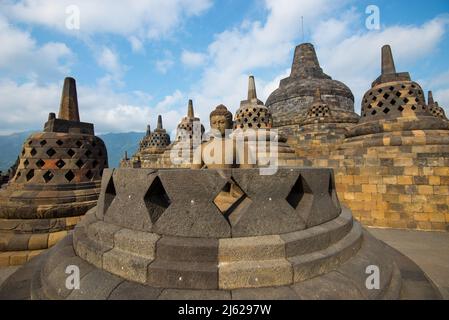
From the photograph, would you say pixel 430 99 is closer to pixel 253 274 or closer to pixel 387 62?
pixel 387 62

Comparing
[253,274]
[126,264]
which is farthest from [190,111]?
[253,274]

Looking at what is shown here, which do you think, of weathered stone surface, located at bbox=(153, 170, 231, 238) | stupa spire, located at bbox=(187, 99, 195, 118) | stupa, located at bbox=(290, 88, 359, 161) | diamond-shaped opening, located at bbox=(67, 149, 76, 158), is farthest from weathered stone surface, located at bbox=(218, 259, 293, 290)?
stupa spire, located at bbox=(187, 99, 195, 118)

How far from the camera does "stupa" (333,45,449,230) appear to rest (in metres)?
4.75

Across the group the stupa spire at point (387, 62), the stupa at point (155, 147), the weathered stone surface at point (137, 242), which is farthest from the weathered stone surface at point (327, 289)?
the stupa at point (155, 147)

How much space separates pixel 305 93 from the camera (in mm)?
22266

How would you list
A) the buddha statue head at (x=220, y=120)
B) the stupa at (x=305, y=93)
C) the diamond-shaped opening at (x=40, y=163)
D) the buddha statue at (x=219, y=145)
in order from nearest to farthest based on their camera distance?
the buddha statue at (x=219, y=145) → the buddha statue head at (x=220, y=120) → the diamond-shaped opening at (x=40, y=163) → the stupa at (x=305, y=93)

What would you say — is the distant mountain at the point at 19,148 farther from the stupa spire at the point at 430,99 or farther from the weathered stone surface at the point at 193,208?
the weathered stone surface at the point at 193,208

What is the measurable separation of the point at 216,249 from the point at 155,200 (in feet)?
2.39

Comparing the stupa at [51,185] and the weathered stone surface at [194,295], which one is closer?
the weathered stone surface at [194,295]

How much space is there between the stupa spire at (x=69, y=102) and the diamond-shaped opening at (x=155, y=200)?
4.07 meters

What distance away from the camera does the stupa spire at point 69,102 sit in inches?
179

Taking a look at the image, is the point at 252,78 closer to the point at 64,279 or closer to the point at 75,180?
the point at 75,180
